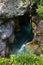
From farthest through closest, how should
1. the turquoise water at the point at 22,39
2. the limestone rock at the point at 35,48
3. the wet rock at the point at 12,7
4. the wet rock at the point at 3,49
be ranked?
the turquoise water at the point at 22,39 < the wet rock at the point at 12,7 < the wet rock at the point at 3,49 < the limestone rock at the point at 35,48

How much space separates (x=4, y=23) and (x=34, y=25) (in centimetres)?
209

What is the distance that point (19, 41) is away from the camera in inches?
527

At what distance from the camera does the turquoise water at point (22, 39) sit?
1233cm

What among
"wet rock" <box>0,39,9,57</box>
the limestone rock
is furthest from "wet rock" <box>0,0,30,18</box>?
the limestone rock

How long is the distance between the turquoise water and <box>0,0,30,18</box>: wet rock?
2.05m

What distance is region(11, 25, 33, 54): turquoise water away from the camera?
40.5 ft

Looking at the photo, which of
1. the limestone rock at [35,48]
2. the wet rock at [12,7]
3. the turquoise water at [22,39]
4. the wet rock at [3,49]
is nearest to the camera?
the limestone rock at [35,48]

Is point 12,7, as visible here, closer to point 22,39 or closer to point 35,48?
point 22,39

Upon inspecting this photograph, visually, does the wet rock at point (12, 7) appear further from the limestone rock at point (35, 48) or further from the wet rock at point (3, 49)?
the limestone rock at point (35, 48)

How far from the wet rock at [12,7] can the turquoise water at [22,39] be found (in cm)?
205

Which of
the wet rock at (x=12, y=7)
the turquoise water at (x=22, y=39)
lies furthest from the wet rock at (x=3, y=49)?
the wet rock at (x=12, y=7)

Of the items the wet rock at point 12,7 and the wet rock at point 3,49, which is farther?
the wet rock at point 12,7

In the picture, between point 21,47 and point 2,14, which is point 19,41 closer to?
point 21,47

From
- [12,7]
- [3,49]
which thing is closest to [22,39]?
[3,49]
